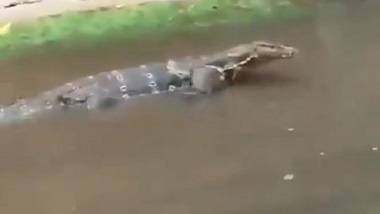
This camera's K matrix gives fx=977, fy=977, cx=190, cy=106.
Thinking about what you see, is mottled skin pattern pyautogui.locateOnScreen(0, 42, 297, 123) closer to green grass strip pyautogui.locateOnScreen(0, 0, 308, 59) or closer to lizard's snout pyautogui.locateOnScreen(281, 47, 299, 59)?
lizard's snout pyautogui.locateOnScreen(281, 47, 299, 59)

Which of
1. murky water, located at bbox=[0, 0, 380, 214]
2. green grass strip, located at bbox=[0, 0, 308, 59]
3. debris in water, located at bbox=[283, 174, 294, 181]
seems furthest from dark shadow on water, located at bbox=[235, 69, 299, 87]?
debris in water, located at bbox=[283, 174, 294, 181]

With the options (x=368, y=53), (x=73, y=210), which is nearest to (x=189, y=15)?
(x=368, y=53)

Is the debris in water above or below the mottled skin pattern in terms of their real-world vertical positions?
above

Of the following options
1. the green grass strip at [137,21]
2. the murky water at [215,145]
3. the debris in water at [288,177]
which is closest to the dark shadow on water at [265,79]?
the murky water at [215,145]

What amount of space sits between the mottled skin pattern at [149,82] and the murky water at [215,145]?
54mm

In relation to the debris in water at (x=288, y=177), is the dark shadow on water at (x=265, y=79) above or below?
below

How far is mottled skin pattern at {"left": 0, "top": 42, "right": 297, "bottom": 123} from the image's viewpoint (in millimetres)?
2484

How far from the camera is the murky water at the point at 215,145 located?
75.2 inches

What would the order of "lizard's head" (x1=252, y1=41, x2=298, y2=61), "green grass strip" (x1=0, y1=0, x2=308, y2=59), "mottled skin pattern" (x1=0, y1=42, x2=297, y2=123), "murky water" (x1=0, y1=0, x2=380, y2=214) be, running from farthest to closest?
"green grass strip" (x1=0, y1=0, x2=308, y2=59) < "lizard's head" (x1=252, y1=41, x2=298, y2=61) < "mottled skin pattern" (x1=0, y1=42, x2=297, y2=123) < "murky water" (x1=0, y1=0, x2=380, y2=214)

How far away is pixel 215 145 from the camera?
2.17 m

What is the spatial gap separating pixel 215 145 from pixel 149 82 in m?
0.46

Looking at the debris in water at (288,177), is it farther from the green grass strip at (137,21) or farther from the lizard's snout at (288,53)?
the green grass strip at (137,21)

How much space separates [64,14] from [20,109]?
0.82 m

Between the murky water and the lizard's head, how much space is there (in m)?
0.03
